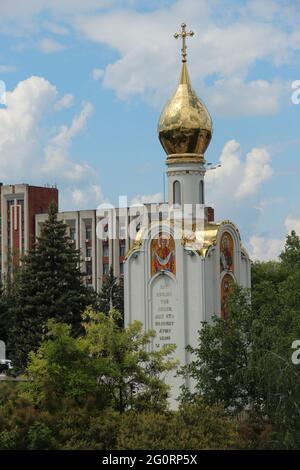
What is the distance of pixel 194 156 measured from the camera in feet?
118

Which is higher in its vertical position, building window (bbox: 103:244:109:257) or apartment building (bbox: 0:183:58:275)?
apartment building (bbox: 0:183:58:275)

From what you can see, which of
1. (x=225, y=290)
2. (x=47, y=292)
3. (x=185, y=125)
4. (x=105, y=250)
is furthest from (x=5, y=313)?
(x=105, y=250)

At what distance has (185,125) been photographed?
3578 centimetres

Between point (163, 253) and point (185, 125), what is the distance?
4.33m

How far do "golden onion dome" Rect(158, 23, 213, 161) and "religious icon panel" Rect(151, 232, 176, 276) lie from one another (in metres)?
2.98

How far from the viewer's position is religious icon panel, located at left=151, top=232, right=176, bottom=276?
1361 inches

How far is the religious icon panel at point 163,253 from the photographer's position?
34562mm

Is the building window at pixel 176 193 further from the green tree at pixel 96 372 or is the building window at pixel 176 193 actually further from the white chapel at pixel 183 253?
the green tree at pixel 96 372

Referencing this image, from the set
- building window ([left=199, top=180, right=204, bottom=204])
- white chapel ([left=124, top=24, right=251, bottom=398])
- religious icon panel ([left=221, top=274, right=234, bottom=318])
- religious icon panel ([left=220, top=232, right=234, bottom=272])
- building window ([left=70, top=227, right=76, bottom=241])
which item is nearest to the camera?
white chapel ([left=124, top=24, right=251, bottom=398])

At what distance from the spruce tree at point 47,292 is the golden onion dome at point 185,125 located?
8230mm

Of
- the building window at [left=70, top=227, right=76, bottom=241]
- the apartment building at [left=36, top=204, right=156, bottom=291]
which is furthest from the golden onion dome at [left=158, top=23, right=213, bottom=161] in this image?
the building window at [left=70, top=227, right=76, bottom=241]

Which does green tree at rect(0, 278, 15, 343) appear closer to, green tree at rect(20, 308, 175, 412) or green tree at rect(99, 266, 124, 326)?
green tree at rect(99, 266, 124, 326)
